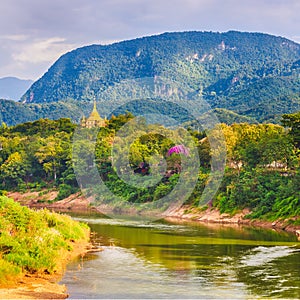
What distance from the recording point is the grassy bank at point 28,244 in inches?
989

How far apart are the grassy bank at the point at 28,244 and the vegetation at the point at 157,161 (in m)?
21.5

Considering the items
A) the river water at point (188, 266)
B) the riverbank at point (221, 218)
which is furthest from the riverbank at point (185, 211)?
the river water at point (188, 266)

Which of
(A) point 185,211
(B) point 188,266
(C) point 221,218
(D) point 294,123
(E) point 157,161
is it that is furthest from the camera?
(E) point 157,161

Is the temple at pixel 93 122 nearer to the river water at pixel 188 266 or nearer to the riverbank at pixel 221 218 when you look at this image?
the riverbank at pixel 221 218

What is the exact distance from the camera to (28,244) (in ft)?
Answer: 87.8

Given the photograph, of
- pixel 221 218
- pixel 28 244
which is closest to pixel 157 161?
pixel 221 218

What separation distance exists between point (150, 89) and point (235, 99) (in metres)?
36.6

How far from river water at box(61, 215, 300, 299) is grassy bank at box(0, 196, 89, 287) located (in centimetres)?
104

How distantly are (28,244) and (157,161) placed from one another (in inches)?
1766

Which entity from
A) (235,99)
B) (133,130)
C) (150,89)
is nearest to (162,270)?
(133,130)

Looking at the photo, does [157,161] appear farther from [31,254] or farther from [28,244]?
[31,254]

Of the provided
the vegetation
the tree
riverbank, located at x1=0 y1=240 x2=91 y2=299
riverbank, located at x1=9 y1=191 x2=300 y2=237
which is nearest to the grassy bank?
riverbank, located at x1=0 y1=240 x2=91 y2=299

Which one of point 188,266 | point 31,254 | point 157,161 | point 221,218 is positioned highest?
point 157,161

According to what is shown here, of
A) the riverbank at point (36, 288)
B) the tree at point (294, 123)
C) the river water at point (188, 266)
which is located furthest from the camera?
the tree at point (294, 123)
